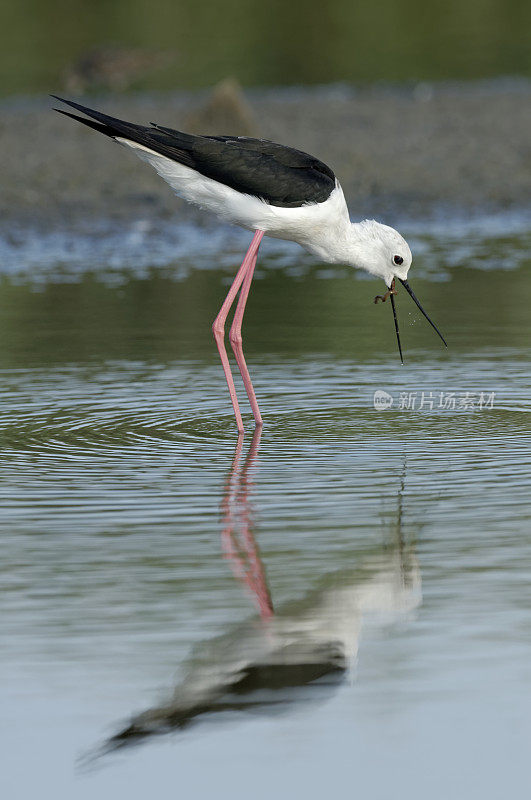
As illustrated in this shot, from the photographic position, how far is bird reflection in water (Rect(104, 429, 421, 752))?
3.88 m

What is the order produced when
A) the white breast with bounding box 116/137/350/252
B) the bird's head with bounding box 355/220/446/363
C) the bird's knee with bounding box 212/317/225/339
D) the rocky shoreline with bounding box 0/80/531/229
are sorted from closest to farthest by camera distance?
the white breast with bounding box 116/137/350/252 → the bird's head with bounding box 355/220/446/363 → the bird's knee with bounding box 212/317/225/339 → the rocky shoreline with bounding box 0/80/531/229

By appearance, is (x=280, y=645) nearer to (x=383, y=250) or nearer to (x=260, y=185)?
(x=260, y=185)

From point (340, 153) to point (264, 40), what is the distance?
1263 centimetres

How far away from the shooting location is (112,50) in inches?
854

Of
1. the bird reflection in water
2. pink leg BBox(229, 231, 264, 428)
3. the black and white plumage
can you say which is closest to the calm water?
the bird reflection in water

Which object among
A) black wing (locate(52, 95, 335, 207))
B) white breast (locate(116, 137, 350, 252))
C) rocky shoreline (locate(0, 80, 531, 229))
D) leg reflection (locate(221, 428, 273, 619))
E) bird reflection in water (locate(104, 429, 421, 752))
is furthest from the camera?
rocky shoreline (locate(0, 80, 531, 229))

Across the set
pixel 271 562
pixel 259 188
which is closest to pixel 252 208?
pixel 259 188

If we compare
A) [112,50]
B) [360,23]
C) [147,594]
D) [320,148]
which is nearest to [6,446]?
[147,594]

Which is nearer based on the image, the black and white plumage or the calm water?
the calm water

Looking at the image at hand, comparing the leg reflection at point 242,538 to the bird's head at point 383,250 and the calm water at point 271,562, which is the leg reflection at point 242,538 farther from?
the bird's head at point 383,250

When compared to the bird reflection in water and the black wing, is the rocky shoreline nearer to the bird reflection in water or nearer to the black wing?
the black wing

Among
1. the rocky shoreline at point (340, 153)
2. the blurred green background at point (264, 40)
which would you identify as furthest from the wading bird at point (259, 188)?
the blurred green background at point (264, 40)

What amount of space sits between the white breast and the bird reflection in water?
260 centimetres

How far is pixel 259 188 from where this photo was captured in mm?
7551
